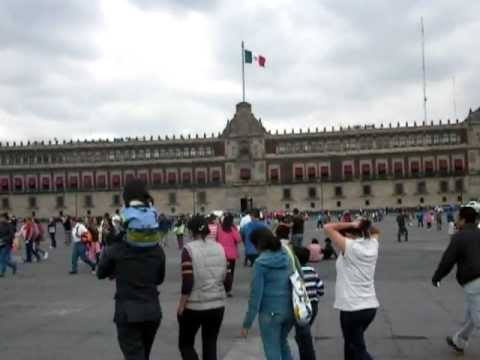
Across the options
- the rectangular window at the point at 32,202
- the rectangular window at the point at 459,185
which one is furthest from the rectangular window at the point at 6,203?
the rectangular window at the point at 459,185

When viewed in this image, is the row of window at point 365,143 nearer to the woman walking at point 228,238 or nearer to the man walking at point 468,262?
the woman walking at point 228,238

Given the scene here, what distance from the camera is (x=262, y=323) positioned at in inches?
244

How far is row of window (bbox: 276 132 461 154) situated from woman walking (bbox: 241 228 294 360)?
80.3m

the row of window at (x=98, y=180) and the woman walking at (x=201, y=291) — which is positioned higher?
the row of window at (x=98, y=180)

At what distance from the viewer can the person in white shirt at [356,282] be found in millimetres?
6496

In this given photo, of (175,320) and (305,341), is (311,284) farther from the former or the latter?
(175,320)

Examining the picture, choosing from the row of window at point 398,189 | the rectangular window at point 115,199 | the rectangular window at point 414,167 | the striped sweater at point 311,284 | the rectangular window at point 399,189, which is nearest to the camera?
the striped sweater at point 311,284

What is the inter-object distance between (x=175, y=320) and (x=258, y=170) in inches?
2957

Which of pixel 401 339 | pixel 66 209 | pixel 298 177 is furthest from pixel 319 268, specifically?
pixel 66 209

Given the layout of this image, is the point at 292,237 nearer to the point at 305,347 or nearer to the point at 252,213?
the point at 252,213

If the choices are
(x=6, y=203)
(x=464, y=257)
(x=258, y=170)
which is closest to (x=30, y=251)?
(x=464, y=257)

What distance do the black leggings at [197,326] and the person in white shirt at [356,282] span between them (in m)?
1.12

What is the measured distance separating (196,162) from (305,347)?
8060cm

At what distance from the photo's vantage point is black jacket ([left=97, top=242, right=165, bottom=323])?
563cm
